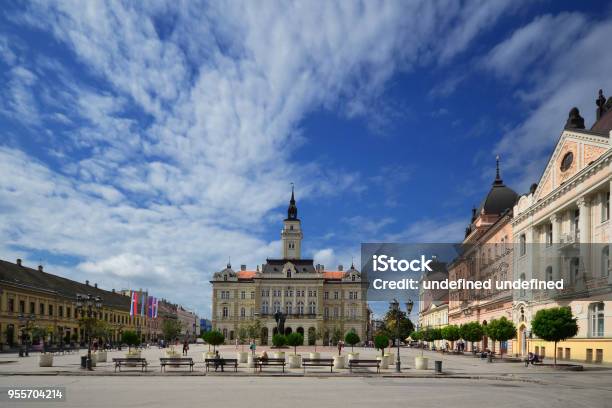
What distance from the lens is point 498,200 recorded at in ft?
202

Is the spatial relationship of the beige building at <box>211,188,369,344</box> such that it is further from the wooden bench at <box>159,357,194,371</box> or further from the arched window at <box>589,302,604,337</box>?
the wooden bench at <box>159,357,194,371</box>

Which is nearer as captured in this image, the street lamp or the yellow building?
the street lamp

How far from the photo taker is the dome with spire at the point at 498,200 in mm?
61281

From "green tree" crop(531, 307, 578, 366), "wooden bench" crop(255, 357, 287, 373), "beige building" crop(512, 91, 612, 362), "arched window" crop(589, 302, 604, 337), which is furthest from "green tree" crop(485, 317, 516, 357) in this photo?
"wooden bench" crop(255, 357, 287, 373)

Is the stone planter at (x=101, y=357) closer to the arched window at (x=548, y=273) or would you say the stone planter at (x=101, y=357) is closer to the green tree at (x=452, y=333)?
the arched window at (x=548, y=273)

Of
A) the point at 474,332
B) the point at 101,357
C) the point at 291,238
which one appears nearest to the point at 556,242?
the point at 474,332

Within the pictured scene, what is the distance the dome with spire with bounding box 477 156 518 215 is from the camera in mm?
61281

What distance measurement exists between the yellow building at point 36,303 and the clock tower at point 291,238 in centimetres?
4633

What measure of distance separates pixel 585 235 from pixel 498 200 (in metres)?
26.7

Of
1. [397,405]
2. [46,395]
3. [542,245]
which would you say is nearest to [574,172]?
[542,245]

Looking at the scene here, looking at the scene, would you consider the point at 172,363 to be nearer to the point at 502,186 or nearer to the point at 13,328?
the point at 13,328

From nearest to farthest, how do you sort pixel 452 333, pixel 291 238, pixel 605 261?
pixel 605 261, pixel 452 333, pixel 291 238

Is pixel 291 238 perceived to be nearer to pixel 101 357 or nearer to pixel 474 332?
pixel 474 332

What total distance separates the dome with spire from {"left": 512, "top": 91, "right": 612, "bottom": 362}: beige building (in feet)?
44.9
